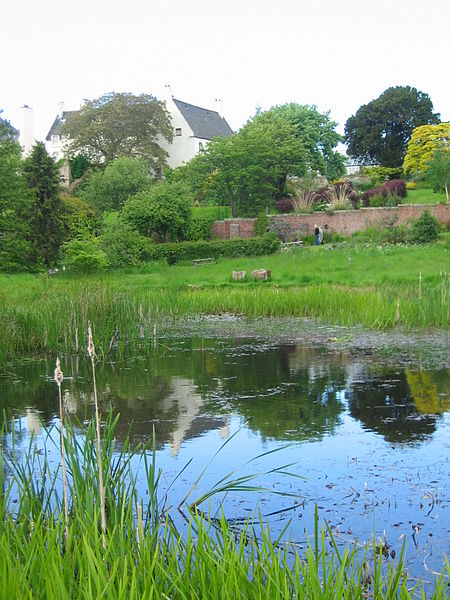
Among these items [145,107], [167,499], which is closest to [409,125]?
[145,107]

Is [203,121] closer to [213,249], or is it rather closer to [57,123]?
[57,123]

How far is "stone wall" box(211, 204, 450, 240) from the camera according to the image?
3303 cm

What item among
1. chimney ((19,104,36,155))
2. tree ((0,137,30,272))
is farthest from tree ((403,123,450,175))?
chimney ((19,104,36,155))

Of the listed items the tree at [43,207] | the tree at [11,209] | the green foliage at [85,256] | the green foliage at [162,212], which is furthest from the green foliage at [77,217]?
the tree at [11,209]

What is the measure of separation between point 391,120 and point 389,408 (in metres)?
53.6

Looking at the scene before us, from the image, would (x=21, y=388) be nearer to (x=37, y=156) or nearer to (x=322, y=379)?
(x=322, y=379)

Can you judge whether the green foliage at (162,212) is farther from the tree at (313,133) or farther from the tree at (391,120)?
the tree at (391,120)

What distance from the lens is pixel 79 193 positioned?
4578cm

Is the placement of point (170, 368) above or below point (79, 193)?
below

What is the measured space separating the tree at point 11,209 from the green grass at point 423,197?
2015 centimetres

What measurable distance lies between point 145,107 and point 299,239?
2702 centimetres

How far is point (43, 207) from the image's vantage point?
30.0m

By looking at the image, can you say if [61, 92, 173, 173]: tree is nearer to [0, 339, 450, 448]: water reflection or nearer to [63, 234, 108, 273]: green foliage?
[63, 234, 108, 273]: green foliage

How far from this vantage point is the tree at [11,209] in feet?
86.9
